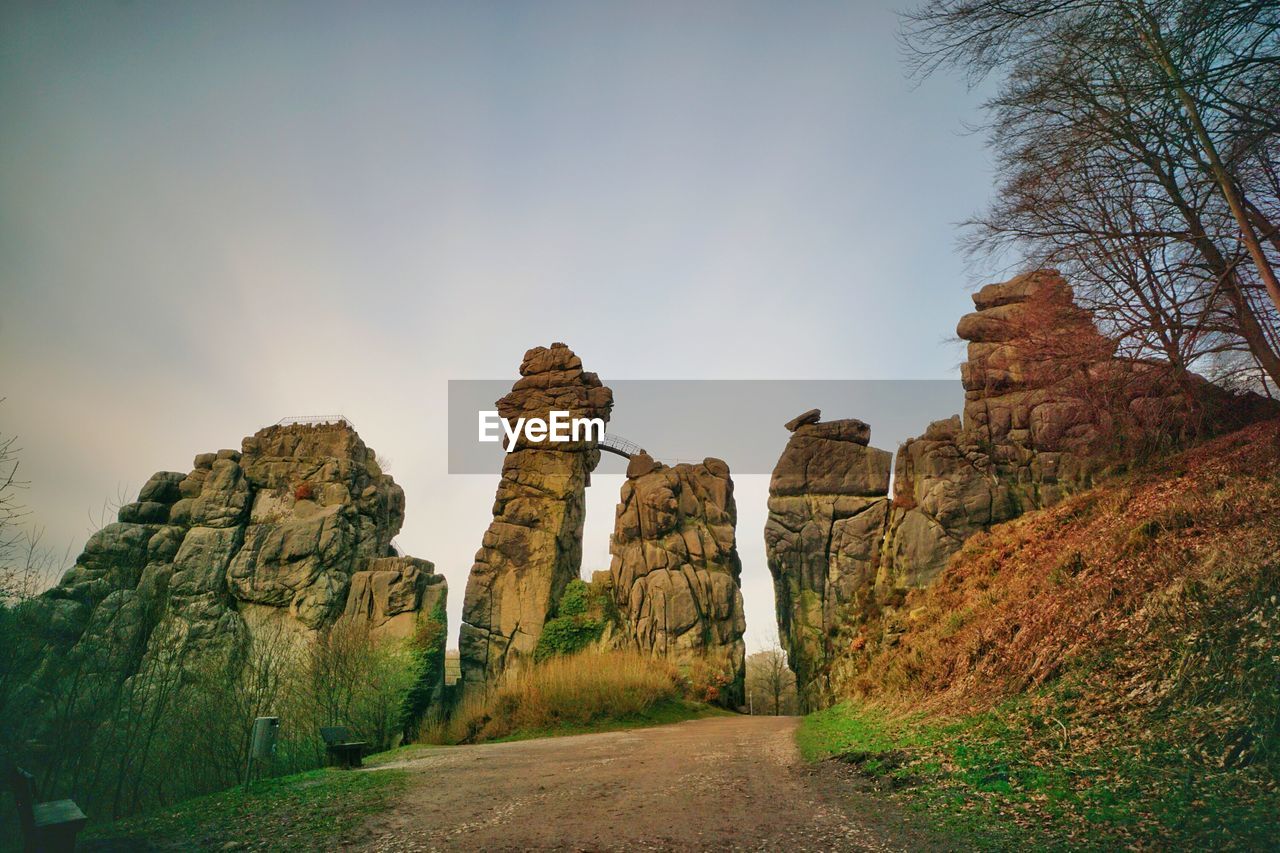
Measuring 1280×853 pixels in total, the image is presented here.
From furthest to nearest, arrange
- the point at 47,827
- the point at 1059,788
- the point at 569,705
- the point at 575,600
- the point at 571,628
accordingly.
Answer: the point at 575,600, the point at 571,628, the point at 569,705, the point at 1059,788, the point at 47,827

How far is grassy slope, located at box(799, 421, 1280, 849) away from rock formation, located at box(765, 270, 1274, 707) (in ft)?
11.1

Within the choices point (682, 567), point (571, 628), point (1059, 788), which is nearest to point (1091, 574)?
point (1059, 788)

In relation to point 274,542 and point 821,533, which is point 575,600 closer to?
point 821,533

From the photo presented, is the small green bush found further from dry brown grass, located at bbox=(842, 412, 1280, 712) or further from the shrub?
dry brown grass, located at bbox=(842, 412, 1280, 712)

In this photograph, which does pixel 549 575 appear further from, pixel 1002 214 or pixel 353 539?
pixel 1002 214

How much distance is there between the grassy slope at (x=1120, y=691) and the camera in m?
5.16

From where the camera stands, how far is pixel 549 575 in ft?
109

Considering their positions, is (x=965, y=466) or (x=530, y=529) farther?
(x=530, y=529)

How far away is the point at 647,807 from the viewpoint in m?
7.20

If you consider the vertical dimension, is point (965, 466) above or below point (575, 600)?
above

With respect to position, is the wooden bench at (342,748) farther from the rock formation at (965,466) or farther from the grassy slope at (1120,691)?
the rock formation at (965,466)

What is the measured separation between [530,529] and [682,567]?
806cm

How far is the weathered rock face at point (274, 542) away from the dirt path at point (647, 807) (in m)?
25.1

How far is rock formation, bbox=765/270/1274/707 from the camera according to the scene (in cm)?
1659
